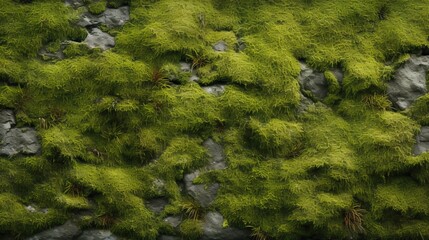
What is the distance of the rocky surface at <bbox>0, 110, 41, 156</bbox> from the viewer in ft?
25.1

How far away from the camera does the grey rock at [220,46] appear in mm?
9031

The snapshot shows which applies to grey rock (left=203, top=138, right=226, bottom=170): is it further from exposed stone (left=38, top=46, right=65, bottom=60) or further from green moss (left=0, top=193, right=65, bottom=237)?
exposed stone (left=38, top=46, right=65, bottom=60)

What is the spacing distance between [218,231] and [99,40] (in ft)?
14.0

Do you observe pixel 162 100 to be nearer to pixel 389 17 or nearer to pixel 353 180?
pixel 353 180

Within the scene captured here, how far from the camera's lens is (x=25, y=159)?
24.7 feet

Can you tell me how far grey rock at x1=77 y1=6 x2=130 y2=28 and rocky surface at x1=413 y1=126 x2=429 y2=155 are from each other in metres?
5.84

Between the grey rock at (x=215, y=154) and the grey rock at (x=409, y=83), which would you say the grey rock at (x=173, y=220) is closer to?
the grey rock at (x=215, y=154)

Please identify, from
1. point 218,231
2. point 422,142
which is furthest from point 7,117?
point 422,142

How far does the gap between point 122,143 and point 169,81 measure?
4.78 ft

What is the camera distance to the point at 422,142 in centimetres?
800

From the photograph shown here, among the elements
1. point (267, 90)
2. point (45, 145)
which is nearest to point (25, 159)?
point (45, 145)

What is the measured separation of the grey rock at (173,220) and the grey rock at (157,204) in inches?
7.5

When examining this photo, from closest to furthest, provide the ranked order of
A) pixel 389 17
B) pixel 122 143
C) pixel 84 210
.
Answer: pixel 84 210, pixel 122 143, pixel 389 17

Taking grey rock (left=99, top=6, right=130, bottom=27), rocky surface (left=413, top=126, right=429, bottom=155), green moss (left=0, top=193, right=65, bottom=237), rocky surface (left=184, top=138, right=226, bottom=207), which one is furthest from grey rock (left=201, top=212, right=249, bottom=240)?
Answer: grey rock (left=99, top=6, right=130, bottom=27)
